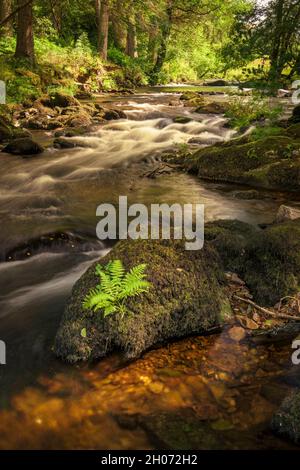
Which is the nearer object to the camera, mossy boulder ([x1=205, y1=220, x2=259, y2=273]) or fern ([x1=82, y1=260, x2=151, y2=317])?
fern ([x1=82, y1=260, x2=151, y2=317])

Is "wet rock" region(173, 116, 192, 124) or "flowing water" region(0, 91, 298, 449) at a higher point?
"wet rock" region(173, 116, 192, 124)

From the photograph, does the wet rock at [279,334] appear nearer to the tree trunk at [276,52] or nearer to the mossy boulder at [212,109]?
the tree trunk at [276,52]

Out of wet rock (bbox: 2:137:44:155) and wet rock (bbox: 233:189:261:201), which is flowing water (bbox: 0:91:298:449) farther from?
wet rock (bbox: 2:137:44:155)

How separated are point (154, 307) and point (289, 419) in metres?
1.27

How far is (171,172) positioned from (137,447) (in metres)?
7.78

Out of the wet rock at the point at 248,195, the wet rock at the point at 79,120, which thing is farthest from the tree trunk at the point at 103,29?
the wet rock at the point at 248,195

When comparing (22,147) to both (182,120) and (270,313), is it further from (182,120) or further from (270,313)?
(270,313)

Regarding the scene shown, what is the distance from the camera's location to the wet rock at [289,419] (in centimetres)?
231

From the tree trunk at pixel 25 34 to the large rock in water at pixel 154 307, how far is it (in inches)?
640

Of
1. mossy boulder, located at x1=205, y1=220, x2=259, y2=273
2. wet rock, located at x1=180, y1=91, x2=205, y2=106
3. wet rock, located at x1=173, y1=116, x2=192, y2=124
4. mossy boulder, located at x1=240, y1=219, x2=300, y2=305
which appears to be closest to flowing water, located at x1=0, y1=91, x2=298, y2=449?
wet rock, located at x1=173, y1=116, x2=192, y2=124

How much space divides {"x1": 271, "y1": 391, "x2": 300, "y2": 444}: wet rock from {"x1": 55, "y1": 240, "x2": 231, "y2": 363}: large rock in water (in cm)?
105

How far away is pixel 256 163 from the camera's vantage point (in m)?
8.55

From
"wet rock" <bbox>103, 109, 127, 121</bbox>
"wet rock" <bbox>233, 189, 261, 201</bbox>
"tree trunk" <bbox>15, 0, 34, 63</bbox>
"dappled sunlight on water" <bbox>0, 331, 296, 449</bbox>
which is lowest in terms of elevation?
"dappled sunlight on water" <bbox>0, 331, 296, 449</bbox>

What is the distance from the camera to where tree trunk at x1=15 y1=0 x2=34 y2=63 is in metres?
16.4
